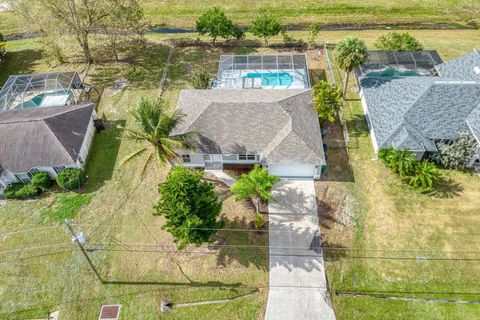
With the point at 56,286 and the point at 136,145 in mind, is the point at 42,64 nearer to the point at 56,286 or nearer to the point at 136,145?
the point at 136,145

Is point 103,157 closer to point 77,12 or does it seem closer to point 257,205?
point 257,205

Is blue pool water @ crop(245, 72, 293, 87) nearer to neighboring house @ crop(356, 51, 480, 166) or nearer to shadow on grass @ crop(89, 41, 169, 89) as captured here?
neighboring house @ crop(356, 51, 480, 166)

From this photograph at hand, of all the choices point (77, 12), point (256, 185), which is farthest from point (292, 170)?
point (77, 12)

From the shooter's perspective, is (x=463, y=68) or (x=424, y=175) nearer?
(x=424, y=175)

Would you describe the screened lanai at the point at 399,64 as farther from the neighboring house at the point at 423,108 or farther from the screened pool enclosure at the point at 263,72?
the screened pool enclosure at the point at 263,72

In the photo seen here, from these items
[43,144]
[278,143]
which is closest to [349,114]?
[278,143]

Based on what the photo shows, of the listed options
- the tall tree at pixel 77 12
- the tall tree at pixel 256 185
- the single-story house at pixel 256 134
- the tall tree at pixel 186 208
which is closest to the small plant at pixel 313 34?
the single-story house at pixel 256 134
